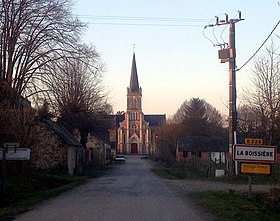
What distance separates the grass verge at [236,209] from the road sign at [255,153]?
1.62 m

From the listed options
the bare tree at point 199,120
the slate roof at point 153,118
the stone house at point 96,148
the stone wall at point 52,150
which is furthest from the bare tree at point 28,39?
the slate roof at point 153,118

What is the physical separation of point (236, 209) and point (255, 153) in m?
4.18

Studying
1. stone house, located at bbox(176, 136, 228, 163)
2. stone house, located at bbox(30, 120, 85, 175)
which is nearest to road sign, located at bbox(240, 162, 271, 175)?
stone house, located at bbox(30, 120, 85, 175)

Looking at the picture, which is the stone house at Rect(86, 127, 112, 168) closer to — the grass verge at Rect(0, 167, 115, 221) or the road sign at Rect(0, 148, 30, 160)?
the grass verge at Rect(0, 167, 115, 221)

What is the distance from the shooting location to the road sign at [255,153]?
1953 centimetres

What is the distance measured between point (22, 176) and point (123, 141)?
121 meters

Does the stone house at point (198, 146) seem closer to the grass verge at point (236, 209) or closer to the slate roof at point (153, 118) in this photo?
the grass verge at point (236, 209)

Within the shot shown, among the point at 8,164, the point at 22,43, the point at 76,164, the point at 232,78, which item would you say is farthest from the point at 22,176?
the point at 76,164

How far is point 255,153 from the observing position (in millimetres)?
19641

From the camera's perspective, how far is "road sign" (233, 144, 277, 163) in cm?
1953

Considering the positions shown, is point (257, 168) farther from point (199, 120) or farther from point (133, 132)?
point (133, 132)

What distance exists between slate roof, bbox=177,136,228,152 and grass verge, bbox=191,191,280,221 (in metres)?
53.4

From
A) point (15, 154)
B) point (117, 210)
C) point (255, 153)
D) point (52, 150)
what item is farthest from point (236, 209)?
point (52, 150)

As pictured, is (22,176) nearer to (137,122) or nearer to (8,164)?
(8,164)
